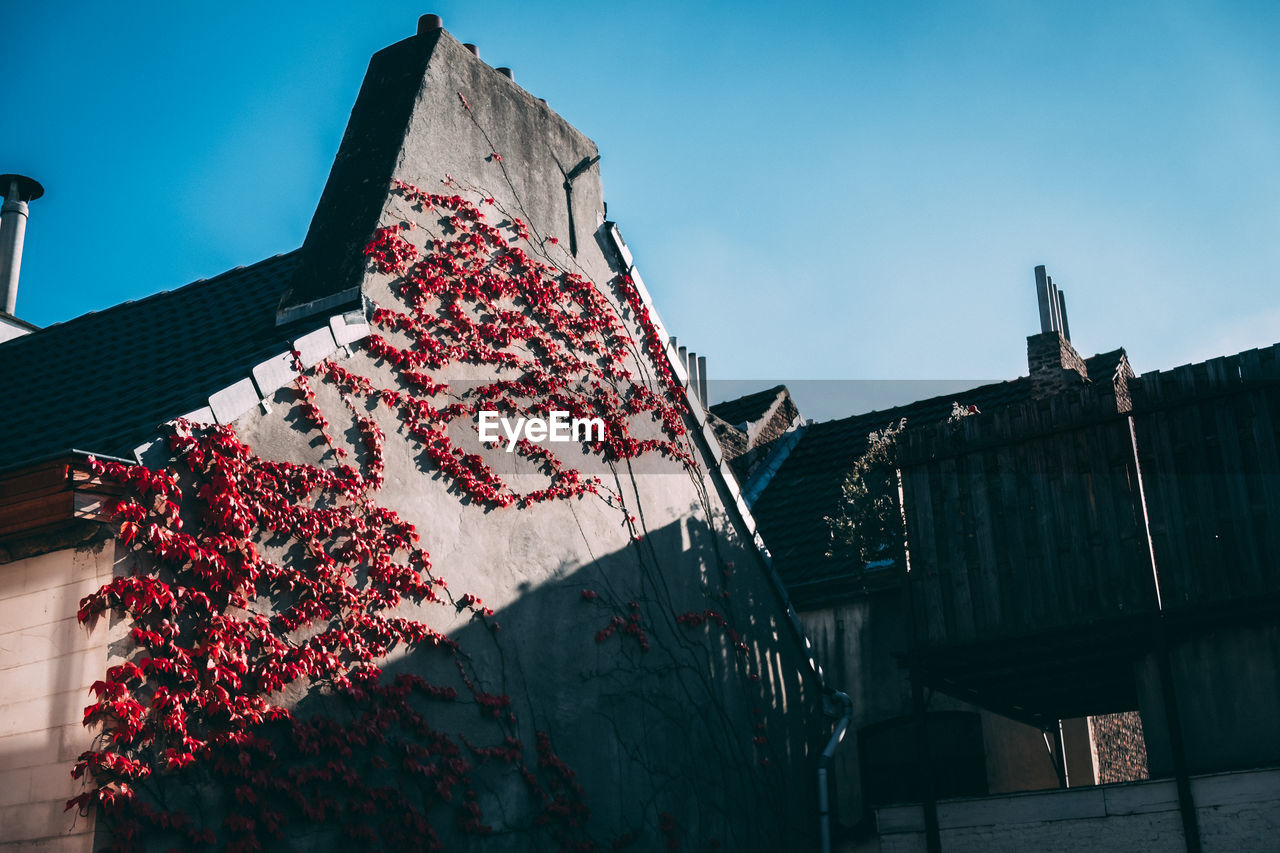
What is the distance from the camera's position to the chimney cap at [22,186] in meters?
17.0

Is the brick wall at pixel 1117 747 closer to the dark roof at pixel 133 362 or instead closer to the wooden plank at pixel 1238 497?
the wooden plank at pixel 1238 497

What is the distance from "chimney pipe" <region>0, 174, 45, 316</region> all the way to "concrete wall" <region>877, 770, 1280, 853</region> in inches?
532

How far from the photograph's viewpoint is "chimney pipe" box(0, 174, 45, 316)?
16.2 m

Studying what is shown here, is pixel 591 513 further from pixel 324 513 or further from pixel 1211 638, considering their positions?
pixel 1211 638

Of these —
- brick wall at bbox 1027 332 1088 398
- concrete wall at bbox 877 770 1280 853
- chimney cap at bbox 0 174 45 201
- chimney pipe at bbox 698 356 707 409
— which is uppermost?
chimney cap at bbox 0 174 45 201

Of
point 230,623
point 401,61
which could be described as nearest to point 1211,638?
point 230,623

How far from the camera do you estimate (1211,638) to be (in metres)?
9.69

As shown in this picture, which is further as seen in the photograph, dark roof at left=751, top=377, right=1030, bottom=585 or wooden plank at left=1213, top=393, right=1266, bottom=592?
dark roof at left=751, top=377, right=1030, bottom=585

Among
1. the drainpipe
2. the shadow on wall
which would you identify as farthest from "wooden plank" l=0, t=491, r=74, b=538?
the drainpipe

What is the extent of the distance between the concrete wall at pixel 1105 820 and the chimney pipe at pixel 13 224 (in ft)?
44.4

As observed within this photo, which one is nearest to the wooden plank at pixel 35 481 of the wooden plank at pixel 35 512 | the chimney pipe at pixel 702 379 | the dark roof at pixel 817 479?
the wooden plank at pixel 35 512

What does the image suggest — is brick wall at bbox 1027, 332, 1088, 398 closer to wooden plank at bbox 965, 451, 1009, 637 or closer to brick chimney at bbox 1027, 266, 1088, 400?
brick chimney at bbox 1027, 266, 1088, 400

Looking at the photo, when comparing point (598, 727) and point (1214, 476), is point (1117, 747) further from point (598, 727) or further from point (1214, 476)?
point (598, 727)

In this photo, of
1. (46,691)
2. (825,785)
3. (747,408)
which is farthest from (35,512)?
(747,408)
